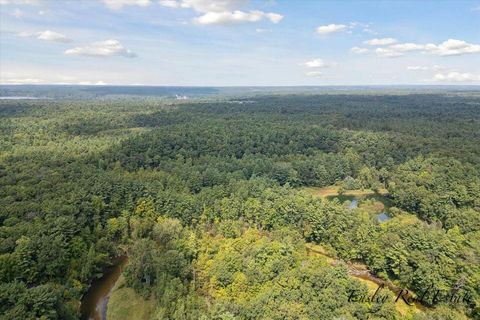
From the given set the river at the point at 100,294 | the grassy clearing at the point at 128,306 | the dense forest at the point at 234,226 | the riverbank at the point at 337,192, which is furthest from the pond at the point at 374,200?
the river at the point at 100,294

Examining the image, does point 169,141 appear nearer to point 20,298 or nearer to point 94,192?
point 94,192

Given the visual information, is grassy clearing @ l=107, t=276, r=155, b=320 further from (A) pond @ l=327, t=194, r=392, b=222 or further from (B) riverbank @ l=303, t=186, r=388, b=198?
(B) riverbank @ l=303, t=186, r=388, b=198

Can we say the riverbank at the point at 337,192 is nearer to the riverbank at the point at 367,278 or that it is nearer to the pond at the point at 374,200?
the pond at the point at 374,200

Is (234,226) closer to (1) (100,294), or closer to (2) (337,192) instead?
(1) (100,294)

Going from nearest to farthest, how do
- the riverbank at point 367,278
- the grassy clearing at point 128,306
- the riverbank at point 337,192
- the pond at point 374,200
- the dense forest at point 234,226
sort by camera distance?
the dense forest at point 234,226
the grassy clearing at point 128,306
the riverbank at point 367,278
the pond at point 374,200
the riverbank at point 337,192

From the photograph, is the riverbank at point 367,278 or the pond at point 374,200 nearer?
the riverbank at point 367,278

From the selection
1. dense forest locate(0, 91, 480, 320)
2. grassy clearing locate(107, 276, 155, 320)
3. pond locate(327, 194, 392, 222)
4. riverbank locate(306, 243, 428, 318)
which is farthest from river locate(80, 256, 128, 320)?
pond locate(327, 194, 392, 222)

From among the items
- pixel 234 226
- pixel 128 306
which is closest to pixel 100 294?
pixel 128 306
